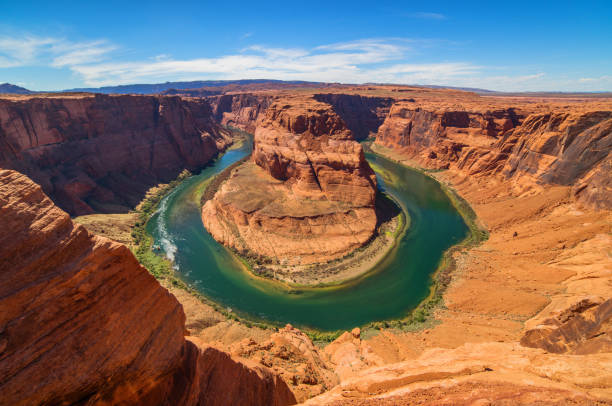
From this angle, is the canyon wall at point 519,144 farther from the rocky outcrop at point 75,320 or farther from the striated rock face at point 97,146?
the striated rock face at point 97,146

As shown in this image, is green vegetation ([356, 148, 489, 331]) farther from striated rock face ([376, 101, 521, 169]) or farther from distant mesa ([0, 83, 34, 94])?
distant mesa ([0, 83, 34, 94])

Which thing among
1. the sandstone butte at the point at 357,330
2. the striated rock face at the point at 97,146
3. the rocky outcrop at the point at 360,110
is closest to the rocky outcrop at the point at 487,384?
the sandstone butte at the point at 357,330

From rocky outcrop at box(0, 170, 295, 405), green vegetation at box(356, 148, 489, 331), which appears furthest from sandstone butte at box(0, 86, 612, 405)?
green vegetation at box(356, 148, 489, 331)

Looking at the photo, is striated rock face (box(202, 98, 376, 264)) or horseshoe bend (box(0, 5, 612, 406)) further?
striated rock face (box(202, 98, 376, 264))

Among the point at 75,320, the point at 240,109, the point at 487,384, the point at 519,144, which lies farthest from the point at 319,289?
the point at 240,109

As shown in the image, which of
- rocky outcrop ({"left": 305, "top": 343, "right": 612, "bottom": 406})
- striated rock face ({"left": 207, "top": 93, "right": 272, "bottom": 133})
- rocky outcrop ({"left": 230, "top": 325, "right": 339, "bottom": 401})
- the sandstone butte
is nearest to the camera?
the sandstone butte

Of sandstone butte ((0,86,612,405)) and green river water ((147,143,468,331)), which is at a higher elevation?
sandstone butte ((0,86,612,405))

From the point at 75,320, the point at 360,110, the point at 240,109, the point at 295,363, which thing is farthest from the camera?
the point at 240,109

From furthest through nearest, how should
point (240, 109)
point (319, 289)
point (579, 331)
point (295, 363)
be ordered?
point (240, 109), point (319, 289), point (295, 363), point (579, 331)

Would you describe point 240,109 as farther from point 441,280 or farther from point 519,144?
point 441,280
